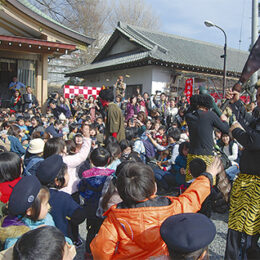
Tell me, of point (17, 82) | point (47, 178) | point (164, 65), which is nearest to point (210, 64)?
point (164, 65)

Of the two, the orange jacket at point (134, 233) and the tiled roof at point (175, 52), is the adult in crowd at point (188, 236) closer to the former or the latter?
the orange jacket at point (134, 233)

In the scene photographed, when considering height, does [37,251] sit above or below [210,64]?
below

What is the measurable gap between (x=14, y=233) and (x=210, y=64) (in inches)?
598

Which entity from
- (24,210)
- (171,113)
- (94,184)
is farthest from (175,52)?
(24,210)

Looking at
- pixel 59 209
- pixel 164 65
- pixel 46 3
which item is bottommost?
pixel 59 209

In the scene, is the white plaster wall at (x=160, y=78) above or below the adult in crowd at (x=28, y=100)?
above

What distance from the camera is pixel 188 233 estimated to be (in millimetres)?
1140

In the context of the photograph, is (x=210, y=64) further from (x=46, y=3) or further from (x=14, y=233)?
(x=14, y=233)

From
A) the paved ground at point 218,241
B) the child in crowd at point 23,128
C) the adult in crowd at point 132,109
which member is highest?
the adult in crowd at point 132,109

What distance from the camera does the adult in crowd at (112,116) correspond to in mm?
4965

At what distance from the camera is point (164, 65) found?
12984mm

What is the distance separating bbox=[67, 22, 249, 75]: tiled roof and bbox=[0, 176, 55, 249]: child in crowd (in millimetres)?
11273

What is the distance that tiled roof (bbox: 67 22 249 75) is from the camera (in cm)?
1353

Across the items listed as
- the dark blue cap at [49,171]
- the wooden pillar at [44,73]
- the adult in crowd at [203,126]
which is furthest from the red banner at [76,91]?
the dark blue cap at [49,171]
